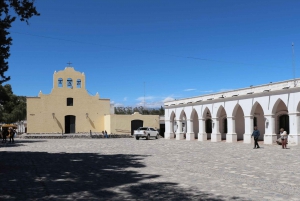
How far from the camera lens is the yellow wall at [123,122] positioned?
152 feet

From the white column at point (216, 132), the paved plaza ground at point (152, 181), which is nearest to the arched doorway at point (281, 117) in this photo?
the white column at point (216, 132)

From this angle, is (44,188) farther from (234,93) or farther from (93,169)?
(234,93)

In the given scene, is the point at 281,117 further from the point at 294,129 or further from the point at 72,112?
the point at 72,112

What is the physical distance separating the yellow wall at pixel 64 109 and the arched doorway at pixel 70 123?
51cm

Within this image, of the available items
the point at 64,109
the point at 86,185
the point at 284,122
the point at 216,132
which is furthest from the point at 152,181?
the point at 64,109

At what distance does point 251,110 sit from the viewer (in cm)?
2828

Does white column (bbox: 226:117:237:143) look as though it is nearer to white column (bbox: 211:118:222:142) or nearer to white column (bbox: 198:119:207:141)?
white column (bbox: 211:118:222:142)

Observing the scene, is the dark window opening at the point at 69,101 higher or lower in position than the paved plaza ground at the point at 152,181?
higher

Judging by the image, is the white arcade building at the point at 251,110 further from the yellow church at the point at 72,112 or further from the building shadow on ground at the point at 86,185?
the building shadow on ground at the point at 86,185

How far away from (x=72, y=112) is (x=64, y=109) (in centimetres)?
112

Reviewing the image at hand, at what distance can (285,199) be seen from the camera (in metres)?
7.40

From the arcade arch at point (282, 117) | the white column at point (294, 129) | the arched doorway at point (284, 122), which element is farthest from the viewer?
the arched doorway at point (284, 122)

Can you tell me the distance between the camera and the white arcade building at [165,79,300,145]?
24734 mm

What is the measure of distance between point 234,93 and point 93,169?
67.1 feet
